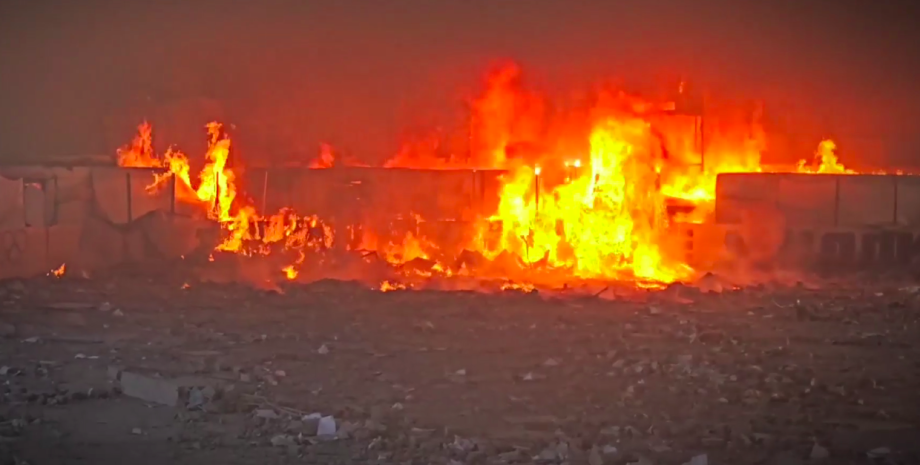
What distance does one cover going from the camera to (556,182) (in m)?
17.0

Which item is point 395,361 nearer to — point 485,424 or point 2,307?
point 485,424

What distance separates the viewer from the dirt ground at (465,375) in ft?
20.5

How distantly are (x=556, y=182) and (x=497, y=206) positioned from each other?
4.28ft

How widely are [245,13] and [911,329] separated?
1347 centimetres

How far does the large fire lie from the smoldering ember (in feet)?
0.16

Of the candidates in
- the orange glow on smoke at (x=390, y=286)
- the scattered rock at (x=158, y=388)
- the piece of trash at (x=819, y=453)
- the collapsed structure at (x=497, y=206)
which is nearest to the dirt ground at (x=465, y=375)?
the piece of trash at (x=819, y=453)

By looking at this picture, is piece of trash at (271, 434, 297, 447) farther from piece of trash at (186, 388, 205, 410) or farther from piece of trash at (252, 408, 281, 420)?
piece of trash at (186, 388, 205, 410)

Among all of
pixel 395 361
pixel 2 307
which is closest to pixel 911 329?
pixel 395 361

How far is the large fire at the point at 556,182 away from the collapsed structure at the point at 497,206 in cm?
3

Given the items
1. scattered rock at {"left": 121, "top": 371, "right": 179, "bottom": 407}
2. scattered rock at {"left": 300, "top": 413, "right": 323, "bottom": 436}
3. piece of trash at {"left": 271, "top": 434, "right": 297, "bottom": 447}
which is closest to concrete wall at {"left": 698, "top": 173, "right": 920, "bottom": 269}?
scattered rock at {"left": 300, "top": 413, "right": 323, "bottom": 436}

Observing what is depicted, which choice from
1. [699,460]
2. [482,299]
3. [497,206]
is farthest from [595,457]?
[497,206]

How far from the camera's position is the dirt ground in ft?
20.5

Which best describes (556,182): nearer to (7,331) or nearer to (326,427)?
(7,331)

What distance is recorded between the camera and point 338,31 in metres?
18.5
